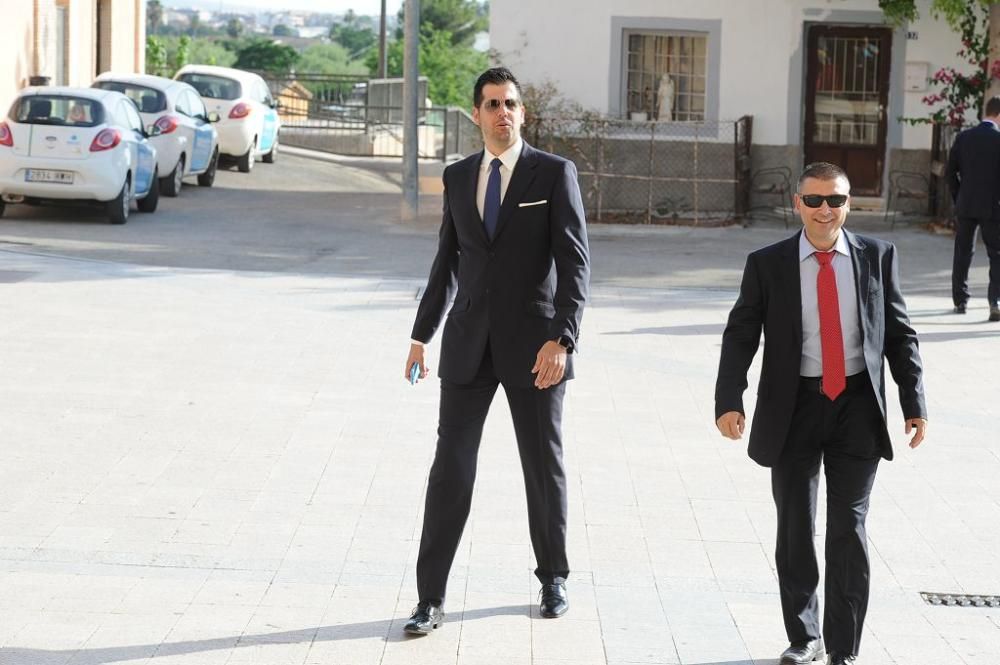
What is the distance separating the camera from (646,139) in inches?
860

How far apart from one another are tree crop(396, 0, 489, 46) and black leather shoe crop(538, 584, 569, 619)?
127 metres

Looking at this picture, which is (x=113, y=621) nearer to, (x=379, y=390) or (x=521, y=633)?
(x=521, y=633)

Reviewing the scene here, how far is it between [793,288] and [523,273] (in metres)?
0.96

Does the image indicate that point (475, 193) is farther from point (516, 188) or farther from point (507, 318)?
point (507, 318)

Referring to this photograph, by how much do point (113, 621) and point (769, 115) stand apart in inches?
688

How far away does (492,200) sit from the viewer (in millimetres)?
5680

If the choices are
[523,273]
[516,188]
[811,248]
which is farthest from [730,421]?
[516,188]

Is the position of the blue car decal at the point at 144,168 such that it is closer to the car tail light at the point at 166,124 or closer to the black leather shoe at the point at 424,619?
the car tail light at the point at 166,124

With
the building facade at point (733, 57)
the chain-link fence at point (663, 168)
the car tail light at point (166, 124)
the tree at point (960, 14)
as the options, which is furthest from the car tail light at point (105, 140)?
the tree at point (960, 14)

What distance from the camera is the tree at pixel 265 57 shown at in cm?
10398

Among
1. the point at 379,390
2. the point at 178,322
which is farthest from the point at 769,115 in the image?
the point at 379,390

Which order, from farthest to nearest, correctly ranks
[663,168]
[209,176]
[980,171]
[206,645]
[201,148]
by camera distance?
[209,176] < [201,148] < [663,168] < [980,171] < [206,645]

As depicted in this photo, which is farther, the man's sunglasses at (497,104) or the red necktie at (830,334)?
the man's sunglasses at (497,104)

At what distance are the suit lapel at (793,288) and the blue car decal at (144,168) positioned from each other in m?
15.5
